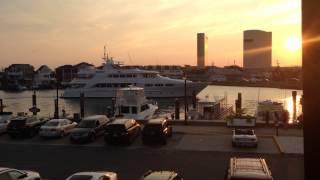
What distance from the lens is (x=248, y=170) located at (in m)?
11.5

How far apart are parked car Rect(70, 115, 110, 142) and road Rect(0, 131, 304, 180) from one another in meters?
0.49

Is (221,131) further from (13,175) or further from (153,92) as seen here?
(153,92)

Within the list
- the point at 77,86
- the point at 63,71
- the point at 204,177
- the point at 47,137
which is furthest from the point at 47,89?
the point at 204,177

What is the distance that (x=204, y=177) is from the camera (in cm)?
1719

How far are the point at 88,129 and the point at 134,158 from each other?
533 centimetres

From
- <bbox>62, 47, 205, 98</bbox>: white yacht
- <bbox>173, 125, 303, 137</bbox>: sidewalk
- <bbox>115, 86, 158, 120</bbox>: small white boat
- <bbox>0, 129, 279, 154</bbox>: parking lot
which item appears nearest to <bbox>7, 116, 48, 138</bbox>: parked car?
<bbox>0, 129, 279, 154</bbox>: parking lot

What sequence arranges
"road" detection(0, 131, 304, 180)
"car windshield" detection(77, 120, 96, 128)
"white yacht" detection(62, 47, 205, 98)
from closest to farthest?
"road" detection(0, 131, 304, 180), "car windshield" detection(77, 120, 96, 128), "white yacht" detection(62, 47, 205, 98)

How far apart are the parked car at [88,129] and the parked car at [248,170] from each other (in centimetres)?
1363

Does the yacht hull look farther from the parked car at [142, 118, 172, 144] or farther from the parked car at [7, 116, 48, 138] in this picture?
the parked car at [142, 118, 172, 144]

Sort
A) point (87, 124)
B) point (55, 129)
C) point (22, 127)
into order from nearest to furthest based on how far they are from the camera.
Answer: point (87, 124)
point (55, 129)
point (22, 127)

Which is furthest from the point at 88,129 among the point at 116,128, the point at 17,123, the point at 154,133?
the point at 17,123

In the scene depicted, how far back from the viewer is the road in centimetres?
1823

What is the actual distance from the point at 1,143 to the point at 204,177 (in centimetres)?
1364

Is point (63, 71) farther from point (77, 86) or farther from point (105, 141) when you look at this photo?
point (105, 141)
